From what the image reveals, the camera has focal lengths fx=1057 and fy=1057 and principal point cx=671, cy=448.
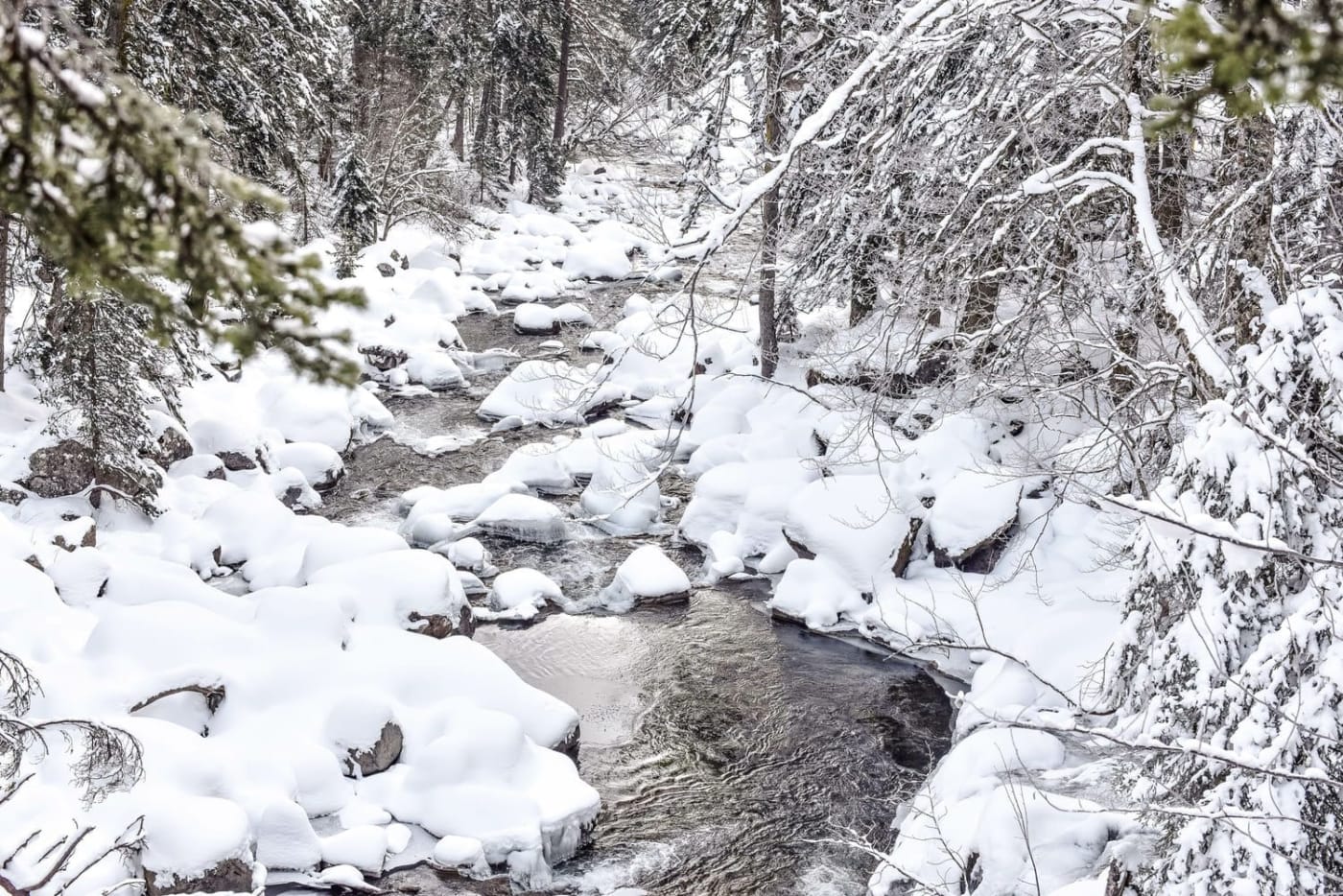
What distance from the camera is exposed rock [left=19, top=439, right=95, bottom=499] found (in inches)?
461

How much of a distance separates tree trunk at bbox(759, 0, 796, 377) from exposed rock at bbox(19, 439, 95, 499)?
322 inches

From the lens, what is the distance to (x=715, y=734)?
9586 mm

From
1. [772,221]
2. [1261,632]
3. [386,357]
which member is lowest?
[386,357]

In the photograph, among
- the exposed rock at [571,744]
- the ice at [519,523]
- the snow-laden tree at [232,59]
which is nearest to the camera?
the exposed rock at [571,744]

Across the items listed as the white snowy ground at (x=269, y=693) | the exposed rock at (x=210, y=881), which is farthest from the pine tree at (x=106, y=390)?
the exposed rock at (x=210, y=881)

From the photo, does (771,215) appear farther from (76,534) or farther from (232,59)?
(76,534)

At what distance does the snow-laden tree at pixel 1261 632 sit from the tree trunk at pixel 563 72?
31367 mm

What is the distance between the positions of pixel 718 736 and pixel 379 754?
9.79 feet

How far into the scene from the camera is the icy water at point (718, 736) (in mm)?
7863

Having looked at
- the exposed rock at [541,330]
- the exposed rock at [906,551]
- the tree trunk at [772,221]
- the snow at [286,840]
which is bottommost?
the exposed rock at [541,330]

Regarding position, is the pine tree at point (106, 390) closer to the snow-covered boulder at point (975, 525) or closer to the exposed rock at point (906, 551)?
the exposed rock at point (906, 551)

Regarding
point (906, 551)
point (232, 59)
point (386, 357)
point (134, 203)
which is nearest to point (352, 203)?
point (386, 357)

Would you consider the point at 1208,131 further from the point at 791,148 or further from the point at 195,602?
the point at 195,602

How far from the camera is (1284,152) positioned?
5051 mm
